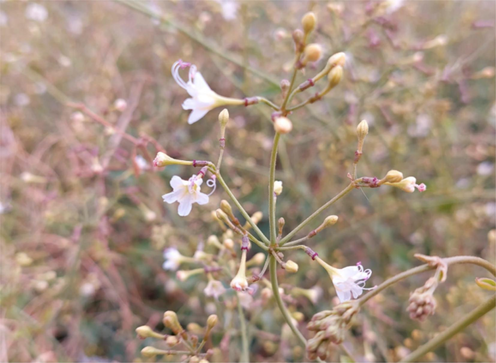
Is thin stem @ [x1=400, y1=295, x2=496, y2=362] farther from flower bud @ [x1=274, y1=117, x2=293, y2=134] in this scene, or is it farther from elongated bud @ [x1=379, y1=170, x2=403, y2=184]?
flower bud @ [x1=274, y1=117, x2=293, y2=134]

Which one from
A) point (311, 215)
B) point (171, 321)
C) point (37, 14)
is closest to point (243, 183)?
point (171, 321)

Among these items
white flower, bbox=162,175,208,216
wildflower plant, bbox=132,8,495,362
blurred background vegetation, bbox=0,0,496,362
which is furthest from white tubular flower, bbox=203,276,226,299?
blurred background vegetation, bbox=0,0,496,362

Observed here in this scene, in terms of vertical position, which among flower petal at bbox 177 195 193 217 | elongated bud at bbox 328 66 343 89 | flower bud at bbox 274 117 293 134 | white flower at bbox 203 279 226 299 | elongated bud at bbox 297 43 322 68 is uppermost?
elongated bud at bbox 297 43 322 68

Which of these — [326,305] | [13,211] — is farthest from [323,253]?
[13,211]

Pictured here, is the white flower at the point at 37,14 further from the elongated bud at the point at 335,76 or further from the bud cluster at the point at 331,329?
the bud cluster at the point at 331,329

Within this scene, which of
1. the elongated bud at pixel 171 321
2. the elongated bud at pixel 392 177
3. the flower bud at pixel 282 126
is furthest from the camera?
the elongated bud at pixel 171 321

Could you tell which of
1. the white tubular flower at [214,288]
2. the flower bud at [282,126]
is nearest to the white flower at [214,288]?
the white tubular flower at [214,288]

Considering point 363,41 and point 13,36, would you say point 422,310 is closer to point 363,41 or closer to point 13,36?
point 363,41
